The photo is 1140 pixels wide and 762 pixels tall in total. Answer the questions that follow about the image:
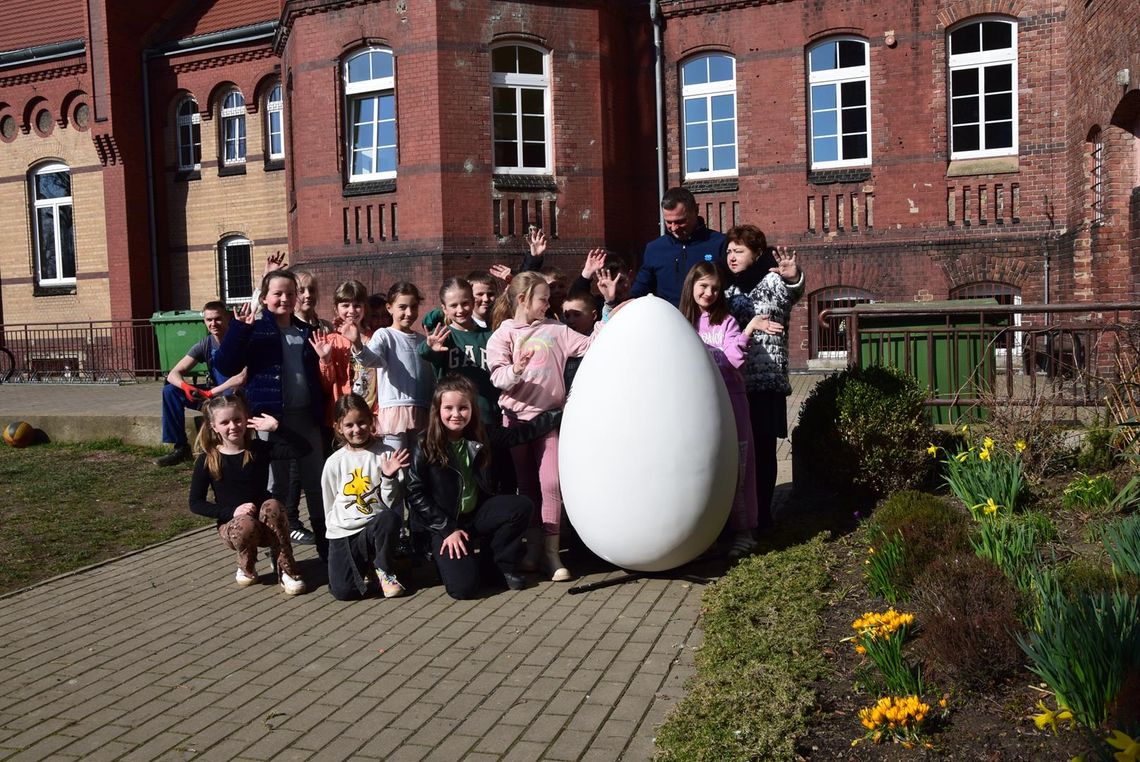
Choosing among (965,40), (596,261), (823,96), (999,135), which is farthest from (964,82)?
(596,261)

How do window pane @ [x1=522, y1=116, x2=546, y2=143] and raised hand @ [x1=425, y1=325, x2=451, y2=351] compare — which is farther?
window pane @ [x1=522, y1=116, x2=546, y2=143]

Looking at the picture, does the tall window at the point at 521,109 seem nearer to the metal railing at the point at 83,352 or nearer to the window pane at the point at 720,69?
the window pane at the point at 720,69

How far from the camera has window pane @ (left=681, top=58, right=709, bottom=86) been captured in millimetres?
18797

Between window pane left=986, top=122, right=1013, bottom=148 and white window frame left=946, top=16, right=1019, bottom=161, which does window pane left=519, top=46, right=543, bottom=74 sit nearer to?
white window frame left=946, top=16, right=1019, bottom=161

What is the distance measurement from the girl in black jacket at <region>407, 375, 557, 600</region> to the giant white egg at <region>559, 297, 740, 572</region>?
458 millimetres

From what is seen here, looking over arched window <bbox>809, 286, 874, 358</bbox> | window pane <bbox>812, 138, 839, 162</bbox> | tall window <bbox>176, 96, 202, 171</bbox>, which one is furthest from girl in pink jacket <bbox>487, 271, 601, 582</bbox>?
tall window <bbox>176, 96, 202, 171</bbox>

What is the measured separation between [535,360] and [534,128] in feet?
40.5

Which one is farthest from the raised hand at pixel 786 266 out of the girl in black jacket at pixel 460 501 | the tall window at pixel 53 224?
the tall window at pixel 53 224

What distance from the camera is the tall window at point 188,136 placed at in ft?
81.3

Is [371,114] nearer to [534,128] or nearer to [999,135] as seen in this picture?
[534,128]

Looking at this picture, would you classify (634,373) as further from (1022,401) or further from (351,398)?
(1022,401)

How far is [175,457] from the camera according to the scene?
11094mm

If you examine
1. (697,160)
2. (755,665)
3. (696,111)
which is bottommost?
(755,665)

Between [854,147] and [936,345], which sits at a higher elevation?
[854,147]
